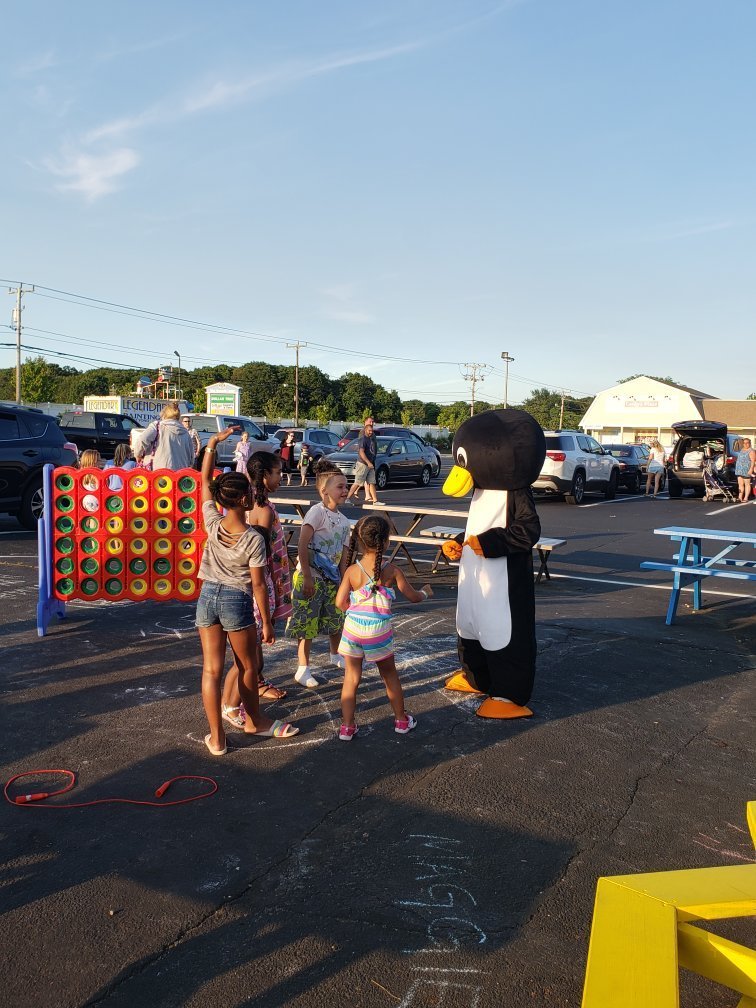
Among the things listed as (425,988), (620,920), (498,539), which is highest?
(498,539)

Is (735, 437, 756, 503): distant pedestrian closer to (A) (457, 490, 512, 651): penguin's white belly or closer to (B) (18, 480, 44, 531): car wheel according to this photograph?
(B) (18, 480, 44, 531): car wheel

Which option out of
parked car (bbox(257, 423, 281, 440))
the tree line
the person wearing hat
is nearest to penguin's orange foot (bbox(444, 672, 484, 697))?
the person wearing hat

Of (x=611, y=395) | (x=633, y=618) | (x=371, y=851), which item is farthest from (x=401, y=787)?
(x=611, y=395)

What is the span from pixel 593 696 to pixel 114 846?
336 cm

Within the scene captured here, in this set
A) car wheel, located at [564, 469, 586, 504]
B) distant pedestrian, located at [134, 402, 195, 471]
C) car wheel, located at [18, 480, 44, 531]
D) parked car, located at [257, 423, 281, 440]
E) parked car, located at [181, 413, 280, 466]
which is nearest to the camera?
distant pedestrian, located at [134, 402, 195, 471]

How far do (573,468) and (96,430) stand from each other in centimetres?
1364

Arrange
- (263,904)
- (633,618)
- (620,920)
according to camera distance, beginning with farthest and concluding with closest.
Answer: (633,618), (263,904), (620,920)

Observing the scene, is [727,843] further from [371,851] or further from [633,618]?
[633,618]

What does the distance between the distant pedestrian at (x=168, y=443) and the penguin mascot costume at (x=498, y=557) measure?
202 inches

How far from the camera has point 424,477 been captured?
82.8 feet

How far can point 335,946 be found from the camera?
278 cm

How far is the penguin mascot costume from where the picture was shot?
16.7 feet

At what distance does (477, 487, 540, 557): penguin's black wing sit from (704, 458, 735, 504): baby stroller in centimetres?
1803

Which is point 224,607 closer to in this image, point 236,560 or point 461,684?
point 236,560
